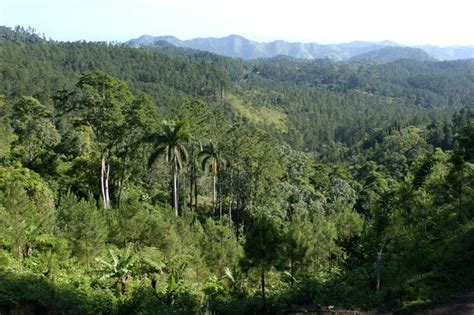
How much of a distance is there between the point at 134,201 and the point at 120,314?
9.52 meters

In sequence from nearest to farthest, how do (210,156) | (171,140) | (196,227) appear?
1. (196,227)
2. (171,140)
3. (210,156)

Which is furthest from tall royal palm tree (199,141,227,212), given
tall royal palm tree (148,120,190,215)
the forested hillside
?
tall royal palm tree (148,120,190,215)

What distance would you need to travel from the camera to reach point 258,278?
2152 centimetres

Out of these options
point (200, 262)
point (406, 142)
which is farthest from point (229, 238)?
point (406, 142)

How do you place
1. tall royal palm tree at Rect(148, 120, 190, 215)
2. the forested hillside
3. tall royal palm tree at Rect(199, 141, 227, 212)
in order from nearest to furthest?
the forested hillside, tall royal palm tree at Rect(148, 120, 190, 215), tall royal palm tree at Rect(199, 141, 227, 212)

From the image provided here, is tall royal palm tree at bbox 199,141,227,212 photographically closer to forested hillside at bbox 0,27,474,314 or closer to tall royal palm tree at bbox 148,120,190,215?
forested hillside at bbox 0,27,474,314

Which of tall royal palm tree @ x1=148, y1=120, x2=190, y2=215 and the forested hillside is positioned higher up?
tall royal palm tree @ x1=148, y1=120, x2=190, y2=215

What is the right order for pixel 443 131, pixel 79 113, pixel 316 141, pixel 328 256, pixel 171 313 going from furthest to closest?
pixel 316 141
pixel 443 131
pixel 79 113
pixel 328 256
pixel 171 313


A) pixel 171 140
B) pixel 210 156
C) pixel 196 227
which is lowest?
pixel 196 227

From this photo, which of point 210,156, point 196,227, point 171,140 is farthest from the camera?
point 210,156

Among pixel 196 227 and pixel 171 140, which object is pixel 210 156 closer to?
pixel 171 140

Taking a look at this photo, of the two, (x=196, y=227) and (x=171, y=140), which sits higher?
(x=171, y=140)

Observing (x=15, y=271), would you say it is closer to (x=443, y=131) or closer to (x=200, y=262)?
(x=200, y=262)

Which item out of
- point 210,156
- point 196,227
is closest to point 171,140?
point 210,156
